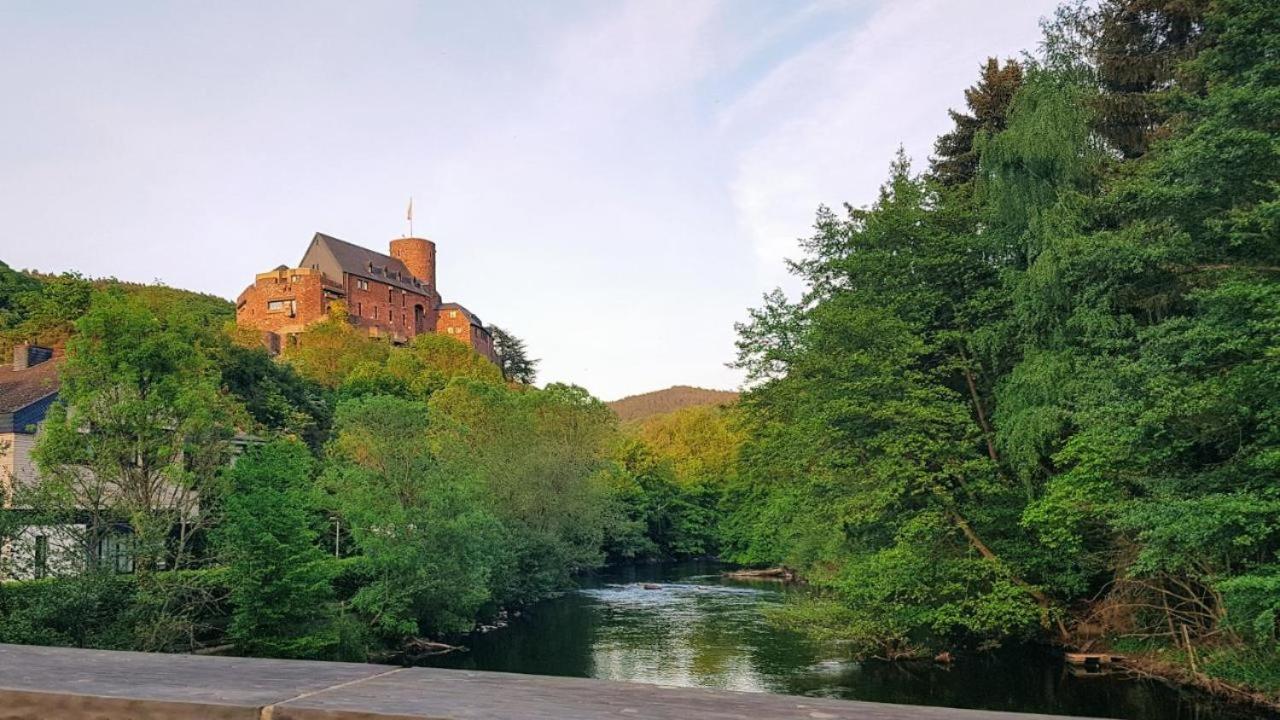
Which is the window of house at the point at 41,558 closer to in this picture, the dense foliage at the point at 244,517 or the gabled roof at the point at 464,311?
the dense foliage at the point at 244,517

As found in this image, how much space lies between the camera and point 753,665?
75.5ft

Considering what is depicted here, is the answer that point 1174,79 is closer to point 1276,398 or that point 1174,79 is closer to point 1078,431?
point 1078,431

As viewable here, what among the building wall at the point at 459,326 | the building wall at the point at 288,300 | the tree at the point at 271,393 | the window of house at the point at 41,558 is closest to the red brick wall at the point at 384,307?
the building wall at the point at 459,326

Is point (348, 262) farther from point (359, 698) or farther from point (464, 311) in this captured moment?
point (359, 698)

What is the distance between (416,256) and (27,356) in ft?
231

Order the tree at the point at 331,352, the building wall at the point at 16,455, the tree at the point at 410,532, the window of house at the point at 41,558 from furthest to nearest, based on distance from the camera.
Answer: the tree at the point at 331,352
the tree at the point at 410,532
the building wall at the point at 16,455
the window of house at the point at 41,558

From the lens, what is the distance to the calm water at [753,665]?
18578 millimetres

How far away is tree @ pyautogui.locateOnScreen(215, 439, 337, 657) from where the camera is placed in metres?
20.8

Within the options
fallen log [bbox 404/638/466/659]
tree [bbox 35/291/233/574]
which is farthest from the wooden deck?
fallen log [bbox 404/638/466/659]

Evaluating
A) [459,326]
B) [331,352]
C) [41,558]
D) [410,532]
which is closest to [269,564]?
[41,558]

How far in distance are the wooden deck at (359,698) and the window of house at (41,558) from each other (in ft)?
68.4

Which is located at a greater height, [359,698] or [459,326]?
[459,326]

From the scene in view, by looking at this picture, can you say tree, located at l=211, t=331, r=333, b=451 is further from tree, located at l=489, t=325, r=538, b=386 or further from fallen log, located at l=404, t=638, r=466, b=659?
tree, located at l=489, t=325, r=538, b=386

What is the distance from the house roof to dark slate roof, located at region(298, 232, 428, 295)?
182ft
